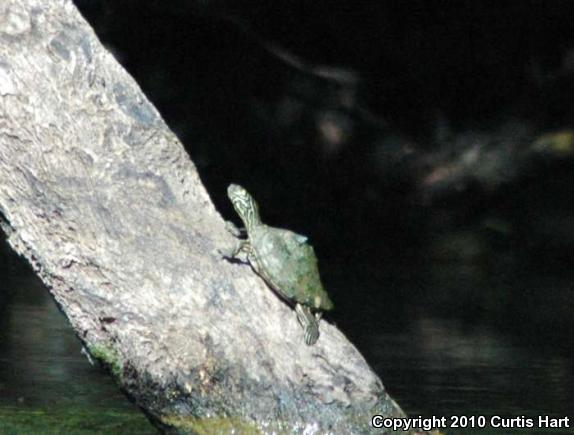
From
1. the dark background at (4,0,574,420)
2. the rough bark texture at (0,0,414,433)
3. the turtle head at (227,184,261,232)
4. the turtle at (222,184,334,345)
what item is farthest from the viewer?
the dark background at (4,0,574,420)

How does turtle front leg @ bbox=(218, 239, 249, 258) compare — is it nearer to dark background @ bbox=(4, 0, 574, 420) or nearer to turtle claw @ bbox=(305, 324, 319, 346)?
turtle claw @ bbox=(305, 324, 319, 346)

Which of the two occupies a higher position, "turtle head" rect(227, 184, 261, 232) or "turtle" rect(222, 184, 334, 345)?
"turtle head" rect(227, 184, 261, 232)

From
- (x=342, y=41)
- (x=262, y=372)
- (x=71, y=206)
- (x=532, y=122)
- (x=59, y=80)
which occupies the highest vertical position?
(x=342, y=41)

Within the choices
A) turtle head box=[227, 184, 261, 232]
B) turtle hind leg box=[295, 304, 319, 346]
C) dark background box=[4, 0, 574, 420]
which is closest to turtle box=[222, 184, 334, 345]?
turtle hind leg box=[295, 304, 319, 346]

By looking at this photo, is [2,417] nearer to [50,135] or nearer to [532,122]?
[50,135]

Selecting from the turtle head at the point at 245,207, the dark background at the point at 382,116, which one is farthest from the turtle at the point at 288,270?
the dark background at the point at 382,116

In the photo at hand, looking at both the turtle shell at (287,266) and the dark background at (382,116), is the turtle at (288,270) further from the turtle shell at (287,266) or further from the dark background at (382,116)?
the dark background at (382,116)

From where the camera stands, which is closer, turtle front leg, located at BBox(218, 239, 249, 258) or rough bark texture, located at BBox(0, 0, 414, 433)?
rough bark texture, located at BBox(0, 0, 414, 433)

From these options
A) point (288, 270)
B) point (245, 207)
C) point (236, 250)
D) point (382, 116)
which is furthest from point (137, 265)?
point (382, 116)

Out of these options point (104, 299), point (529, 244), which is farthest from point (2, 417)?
point (529, 244)
